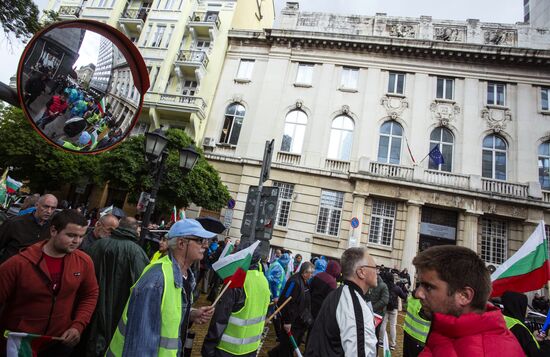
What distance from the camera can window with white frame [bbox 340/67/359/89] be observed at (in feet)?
63.4

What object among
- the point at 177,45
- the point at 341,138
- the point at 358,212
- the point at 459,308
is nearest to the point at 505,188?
the point at 358,212

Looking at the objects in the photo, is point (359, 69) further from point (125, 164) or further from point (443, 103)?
point (125, 164)

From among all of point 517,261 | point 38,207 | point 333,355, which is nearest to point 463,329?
point 333,355

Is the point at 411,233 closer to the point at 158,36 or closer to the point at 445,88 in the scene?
the point at 445,88

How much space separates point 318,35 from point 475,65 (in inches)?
403

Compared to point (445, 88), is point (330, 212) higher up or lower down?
lower down

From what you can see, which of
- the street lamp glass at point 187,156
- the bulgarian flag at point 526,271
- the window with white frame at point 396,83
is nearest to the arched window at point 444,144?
the window with white frame at point 396,83

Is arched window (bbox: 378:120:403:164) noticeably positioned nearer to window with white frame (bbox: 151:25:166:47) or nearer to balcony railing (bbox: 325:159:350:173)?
balcony railing (bbox: 325:159:350:173)

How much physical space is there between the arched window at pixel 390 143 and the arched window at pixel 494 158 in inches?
194

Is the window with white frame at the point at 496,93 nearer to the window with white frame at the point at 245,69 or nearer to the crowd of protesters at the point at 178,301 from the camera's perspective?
the window with white frame at the point at 245,69

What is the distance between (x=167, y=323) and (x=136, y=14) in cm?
2768

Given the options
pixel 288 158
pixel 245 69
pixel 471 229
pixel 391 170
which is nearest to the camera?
pixel 471 229

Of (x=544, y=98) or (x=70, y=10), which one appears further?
(x=70, y=10)

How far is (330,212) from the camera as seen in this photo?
17.2 metres
